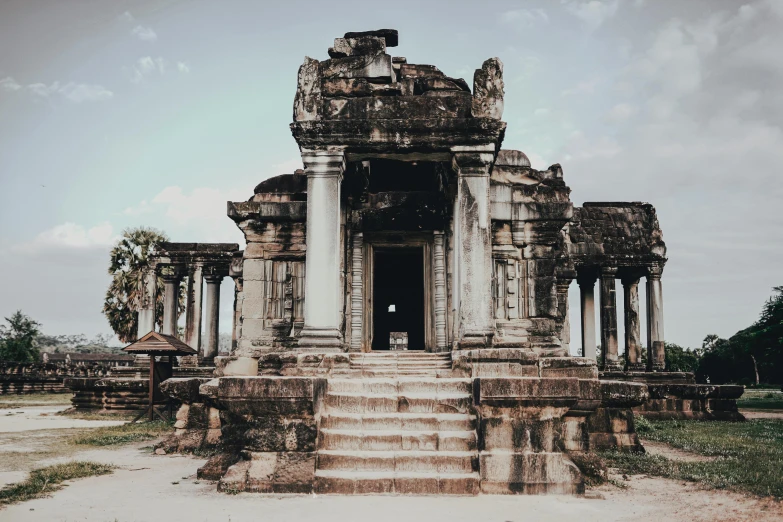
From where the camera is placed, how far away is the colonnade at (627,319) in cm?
2462

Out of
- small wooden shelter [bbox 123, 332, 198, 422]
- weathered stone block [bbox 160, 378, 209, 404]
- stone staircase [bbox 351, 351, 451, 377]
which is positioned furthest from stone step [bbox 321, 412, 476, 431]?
small wooden shelter [bbox 123, 332, 198, 422]

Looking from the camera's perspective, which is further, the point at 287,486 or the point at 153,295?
the point at 153,295

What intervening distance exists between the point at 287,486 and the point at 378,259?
11501 mm

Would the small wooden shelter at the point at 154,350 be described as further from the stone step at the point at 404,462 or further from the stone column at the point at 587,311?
the stone column at the point at 587,311

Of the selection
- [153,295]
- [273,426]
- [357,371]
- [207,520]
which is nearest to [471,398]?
[357,371]

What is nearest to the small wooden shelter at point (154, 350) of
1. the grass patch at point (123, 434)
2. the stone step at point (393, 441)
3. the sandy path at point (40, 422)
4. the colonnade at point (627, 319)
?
the grass patch at point (123, 434)

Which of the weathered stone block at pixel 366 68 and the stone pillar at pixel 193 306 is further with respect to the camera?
the stone pillar at pixel 193 306

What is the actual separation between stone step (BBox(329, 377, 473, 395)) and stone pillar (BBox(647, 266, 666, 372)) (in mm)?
18364

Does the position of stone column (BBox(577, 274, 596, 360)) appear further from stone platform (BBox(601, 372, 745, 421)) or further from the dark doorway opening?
stone platform (BBox(601, 372, 745, 421))

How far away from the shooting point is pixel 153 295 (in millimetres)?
27516

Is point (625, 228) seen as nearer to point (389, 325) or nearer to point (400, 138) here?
point (389, 325)

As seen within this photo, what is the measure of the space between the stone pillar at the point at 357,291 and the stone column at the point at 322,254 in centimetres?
251

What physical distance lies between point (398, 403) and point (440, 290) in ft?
15.8

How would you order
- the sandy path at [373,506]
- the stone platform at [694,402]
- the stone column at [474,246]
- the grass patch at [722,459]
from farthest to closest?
1. the stone platform at [694,402]
2. the stone column at [474,246]
3. the grass patch at [722,459]
4. the sandy path at [373,506]
